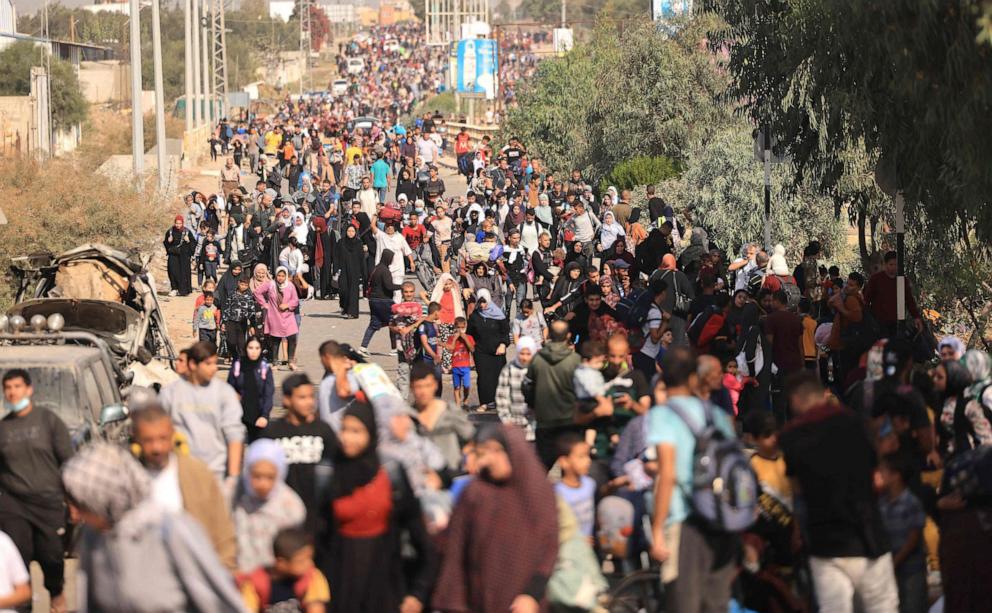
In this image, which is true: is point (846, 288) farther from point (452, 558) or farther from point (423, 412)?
point (452, 558)

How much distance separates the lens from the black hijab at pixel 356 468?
797 cm

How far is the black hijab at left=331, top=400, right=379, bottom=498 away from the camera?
7.97m

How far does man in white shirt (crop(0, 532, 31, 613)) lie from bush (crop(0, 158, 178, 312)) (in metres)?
19.7

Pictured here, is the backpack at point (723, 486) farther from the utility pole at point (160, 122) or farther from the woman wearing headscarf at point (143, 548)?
the utility pole at point (160, 122)

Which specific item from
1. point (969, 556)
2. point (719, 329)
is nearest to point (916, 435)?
point (969, 556)

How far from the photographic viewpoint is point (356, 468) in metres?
7.98

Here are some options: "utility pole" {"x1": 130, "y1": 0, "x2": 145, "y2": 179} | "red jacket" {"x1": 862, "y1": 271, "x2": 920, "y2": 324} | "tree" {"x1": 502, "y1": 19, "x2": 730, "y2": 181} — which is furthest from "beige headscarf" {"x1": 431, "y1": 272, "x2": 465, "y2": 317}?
"tree" {"x1": 502, "y1": 19, "x2": 730, "y2": 181}

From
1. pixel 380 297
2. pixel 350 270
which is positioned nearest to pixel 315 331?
pixel 350 270

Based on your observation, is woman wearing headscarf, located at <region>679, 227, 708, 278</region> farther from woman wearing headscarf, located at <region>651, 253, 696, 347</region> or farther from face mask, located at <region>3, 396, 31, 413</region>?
face mask, located at <region>3, 396, 31, 413</region>

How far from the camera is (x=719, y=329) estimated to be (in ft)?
49.9

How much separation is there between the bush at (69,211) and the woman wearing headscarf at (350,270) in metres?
5.09

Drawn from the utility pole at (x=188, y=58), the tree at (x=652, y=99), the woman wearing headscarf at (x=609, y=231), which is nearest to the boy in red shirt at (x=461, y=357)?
the woman wearing headscarf at (x=609, y=231)

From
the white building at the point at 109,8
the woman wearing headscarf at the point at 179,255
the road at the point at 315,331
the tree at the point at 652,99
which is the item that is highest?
the white building at the point at 109,8

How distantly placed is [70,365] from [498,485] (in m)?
5.67
